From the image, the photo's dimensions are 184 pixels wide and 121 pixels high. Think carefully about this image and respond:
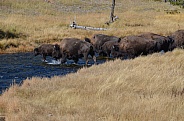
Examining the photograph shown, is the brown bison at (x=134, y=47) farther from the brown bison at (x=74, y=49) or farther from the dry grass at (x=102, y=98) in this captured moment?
the dry grass at (x=102, y=98)

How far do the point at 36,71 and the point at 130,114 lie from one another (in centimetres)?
1189

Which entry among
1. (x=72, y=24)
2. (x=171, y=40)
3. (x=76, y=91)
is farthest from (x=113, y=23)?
(x=76, y=91)

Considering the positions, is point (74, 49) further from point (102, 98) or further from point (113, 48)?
point (102, 98)

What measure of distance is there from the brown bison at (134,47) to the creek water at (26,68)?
84.1 inches

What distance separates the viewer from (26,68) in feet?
70.5

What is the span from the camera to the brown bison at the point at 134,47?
76.6 ft

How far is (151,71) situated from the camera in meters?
15.0

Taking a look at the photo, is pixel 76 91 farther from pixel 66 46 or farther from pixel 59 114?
pixel 66 46

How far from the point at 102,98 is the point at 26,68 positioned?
36.1 ft

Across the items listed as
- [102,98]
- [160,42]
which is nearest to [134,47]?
[160,42]

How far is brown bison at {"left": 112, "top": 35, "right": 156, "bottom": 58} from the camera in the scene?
23344 millimetres

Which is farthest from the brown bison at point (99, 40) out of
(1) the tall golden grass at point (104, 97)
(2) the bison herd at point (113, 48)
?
(1) the tall golden grass at point (104, 97)

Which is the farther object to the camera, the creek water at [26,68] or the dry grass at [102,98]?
the creek water at [26,68]

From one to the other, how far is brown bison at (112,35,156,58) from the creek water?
213 cm
